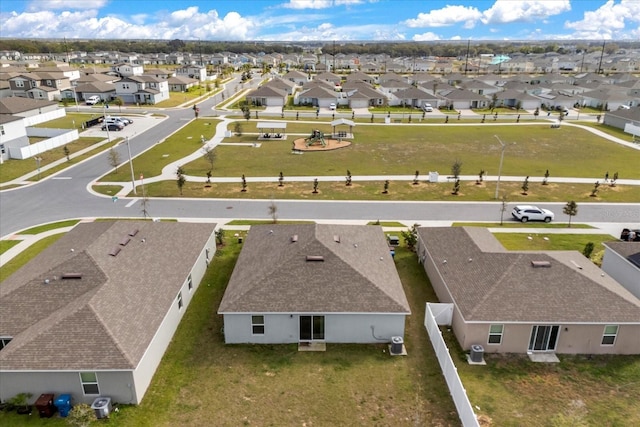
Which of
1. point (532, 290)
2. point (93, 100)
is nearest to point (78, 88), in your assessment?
point (93, 100)

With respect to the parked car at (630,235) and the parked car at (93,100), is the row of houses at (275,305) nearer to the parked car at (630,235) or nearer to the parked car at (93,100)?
the parked car at (630,235)

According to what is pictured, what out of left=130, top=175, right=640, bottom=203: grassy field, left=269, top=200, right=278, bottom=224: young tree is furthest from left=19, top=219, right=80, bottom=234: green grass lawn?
left=269, top=200, right=278, bottom=224: young tree

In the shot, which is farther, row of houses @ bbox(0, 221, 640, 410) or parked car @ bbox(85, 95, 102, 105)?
parked car @ bbox(85, 95, 102, 105)

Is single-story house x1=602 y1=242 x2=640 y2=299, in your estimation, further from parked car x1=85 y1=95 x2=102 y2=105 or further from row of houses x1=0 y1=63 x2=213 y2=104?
parked car x1=85 y1=95 x2=102 y2=105

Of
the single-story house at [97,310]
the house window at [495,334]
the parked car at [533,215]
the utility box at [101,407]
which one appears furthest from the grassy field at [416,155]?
the utility box at [101,407]

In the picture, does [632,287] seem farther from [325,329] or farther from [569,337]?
[325,329]

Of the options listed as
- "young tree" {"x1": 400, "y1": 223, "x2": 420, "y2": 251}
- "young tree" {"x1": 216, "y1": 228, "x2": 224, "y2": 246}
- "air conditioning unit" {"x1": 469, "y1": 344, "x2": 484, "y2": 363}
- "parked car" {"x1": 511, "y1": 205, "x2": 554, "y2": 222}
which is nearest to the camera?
"air conditioning unit" {"x1": 469, "y1": 344, "x2": 484, "y2": 363}

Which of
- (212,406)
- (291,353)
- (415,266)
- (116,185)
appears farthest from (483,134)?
(212,406)
